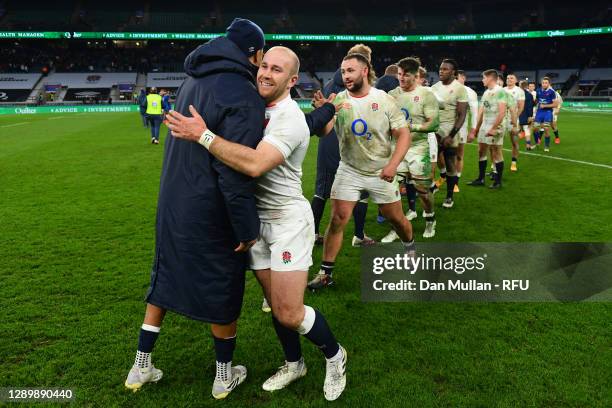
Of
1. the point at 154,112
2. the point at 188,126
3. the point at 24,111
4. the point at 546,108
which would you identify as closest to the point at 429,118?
the point at 188,126

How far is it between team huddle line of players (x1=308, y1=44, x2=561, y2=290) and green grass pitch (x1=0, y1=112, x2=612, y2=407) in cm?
62

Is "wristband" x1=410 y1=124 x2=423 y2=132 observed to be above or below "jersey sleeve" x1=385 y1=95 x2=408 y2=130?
below

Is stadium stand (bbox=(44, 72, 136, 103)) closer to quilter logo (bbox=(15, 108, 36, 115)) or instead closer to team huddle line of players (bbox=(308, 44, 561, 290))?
quilter logo (bbox=(15, 108, 36, 115))

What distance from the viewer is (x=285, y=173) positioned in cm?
292

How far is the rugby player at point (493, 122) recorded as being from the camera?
9.27 meters

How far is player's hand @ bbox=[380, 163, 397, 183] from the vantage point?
4.51 meters

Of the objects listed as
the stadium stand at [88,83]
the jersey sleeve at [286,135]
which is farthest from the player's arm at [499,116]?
the stadium stand at [88,83]

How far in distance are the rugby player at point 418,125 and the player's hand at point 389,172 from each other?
6.56 feet

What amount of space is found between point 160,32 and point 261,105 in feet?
160

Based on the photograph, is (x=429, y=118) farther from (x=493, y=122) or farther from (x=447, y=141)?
(x=493, y=122)

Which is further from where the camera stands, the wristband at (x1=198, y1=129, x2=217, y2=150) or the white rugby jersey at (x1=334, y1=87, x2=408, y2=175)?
the white rugby jersey at (x1=334, y1=87, x2=408, y2=175)

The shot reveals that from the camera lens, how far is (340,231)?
4754mm

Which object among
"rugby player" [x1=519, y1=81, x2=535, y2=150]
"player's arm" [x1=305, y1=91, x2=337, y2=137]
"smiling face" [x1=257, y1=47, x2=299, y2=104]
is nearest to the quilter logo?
"rugby player" [x1=519, y1=81, x2=535, y2=150]

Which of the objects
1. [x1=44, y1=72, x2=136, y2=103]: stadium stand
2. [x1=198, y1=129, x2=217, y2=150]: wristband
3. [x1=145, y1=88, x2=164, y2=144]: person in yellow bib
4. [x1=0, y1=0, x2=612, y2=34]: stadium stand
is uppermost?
[x1=0, y1=0, x2=612, y2=34]: stadium stand
